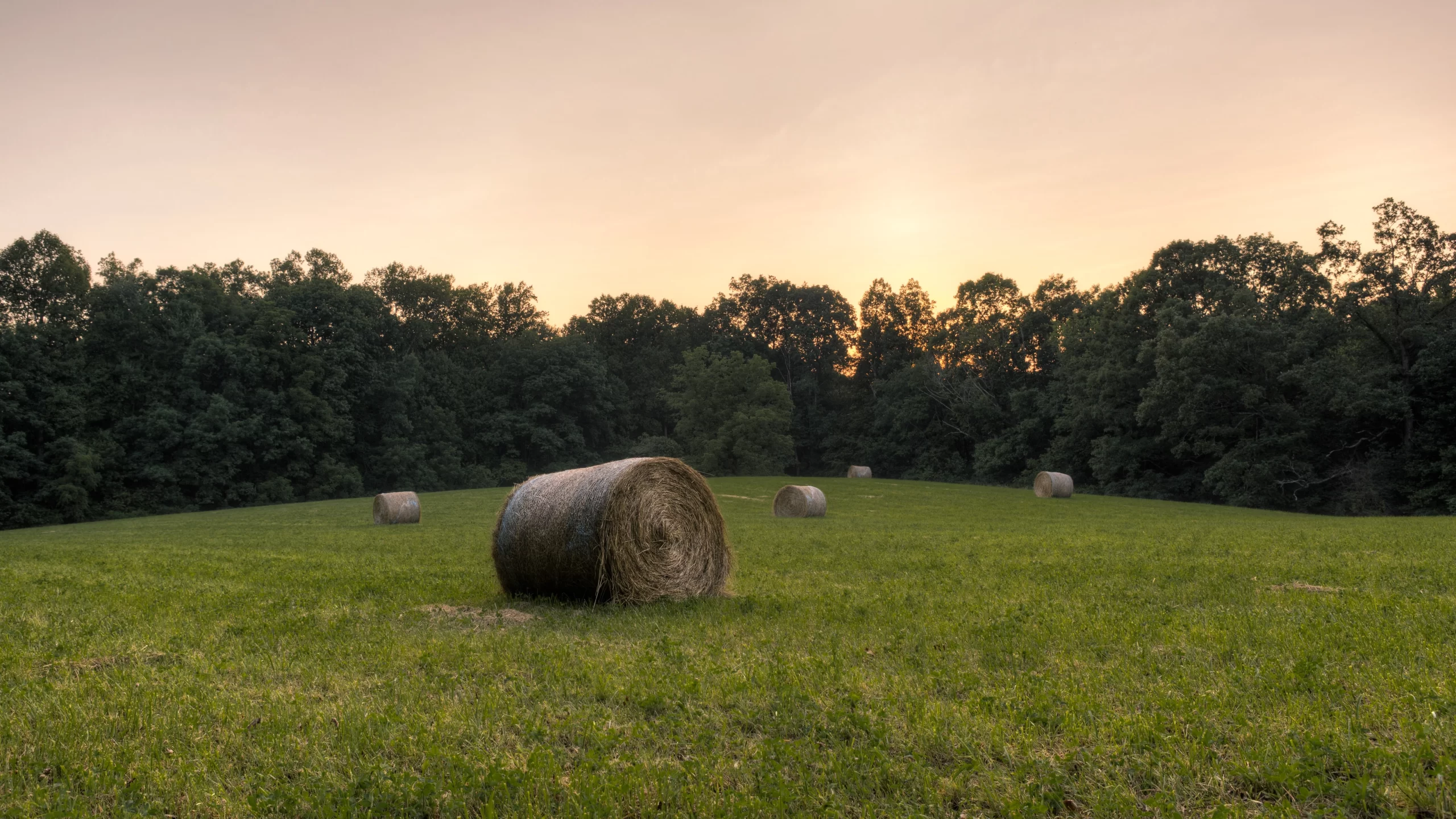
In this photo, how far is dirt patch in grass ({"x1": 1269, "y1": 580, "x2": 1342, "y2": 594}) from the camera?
10.9m

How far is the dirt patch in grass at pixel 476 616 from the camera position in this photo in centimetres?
984

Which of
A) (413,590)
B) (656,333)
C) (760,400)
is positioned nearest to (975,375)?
(760,400)

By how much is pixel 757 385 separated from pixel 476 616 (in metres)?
70.4

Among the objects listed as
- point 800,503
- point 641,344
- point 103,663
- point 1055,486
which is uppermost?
point 641,344

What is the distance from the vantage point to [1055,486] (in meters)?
43.4

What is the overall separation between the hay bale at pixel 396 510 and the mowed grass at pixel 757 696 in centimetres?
1610

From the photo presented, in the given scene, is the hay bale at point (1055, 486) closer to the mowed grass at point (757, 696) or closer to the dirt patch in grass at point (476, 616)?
the mowed grass at point (757, 696)

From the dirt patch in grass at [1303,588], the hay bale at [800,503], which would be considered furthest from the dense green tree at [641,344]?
the dirt patch in grass at [1303,588]

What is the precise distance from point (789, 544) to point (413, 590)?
9444 mm

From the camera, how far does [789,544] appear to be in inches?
774

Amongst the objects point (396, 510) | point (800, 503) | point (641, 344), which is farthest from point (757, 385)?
point (396, 510)

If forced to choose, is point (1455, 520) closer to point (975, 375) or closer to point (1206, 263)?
point (1206, 263)

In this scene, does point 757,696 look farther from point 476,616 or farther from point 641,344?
point 641,344

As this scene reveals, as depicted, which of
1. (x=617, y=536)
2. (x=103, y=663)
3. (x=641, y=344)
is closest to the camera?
(x=103, y=663)
